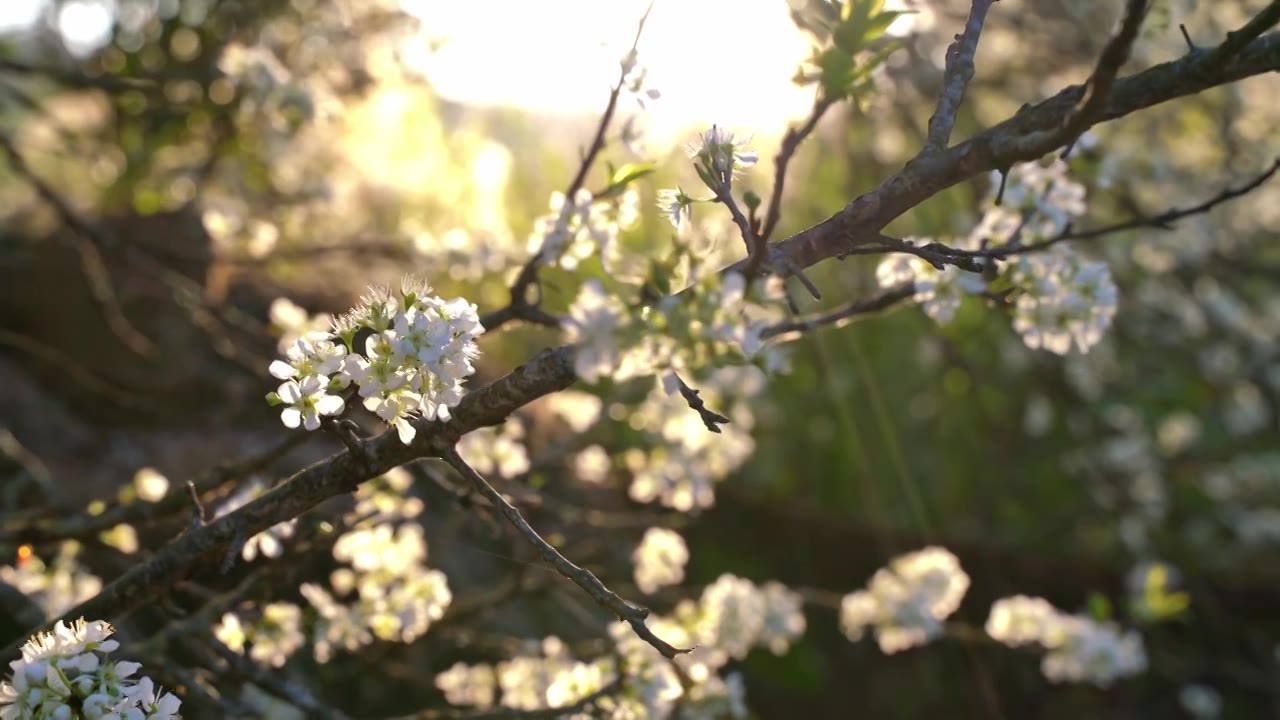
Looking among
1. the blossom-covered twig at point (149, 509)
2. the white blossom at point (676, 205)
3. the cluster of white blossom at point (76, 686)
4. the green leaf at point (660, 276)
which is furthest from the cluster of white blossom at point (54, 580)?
the green leaf at point (660, 276)

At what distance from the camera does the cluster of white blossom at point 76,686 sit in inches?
43.1

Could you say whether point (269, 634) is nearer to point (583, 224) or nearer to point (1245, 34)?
point (583, 224)

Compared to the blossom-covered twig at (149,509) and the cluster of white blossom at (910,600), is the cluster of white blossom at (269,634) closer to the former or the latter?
the blossom-covered twig at (149,509)

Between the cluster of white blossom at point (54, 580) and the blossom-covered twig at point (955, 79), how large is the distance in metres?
1.70

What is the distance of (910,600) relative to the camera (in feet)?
8.89

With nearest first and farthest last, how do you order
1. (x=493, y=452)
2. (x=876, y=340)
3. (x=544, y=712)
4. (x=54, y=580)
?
(x=544, y=712) < (x=54, y=580) < (x=493, y=452) < (x=876, y=340)

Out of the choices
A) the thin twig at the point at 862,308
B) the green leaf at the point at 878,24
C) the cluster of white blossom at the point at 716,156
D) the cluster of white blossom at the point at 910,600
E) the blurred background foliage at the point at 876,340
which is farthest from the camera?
the blurred background foliage at the point at 876,340

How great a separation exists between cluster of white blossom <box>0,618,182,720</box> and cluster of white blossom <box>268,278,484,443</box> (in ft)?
1.02

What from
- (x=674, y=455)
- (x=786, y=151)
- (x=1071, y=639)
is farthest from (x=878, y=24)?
(x=1071, y=639)

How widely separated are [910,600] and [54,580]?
192cm

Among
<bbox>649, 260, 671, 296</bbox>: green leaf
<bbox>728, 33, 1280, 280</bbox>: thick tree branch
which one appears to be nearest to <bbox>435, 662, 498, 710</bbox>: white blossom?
<bbox>728, 33, 1280, 280</bbox>: thick tree branch

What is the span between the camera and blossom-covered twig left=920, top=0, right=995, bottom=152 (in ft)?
3.86

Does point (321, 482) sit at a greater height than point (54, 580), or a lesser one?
lesser

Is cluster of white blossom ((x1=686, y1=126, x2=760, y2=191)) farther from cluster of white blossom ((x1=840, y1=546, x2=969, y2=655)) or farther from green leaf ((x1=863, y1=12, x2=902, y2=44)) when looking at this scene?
cluster of white blossom ((x1=840, y1=546, x2=969, y2=655))
